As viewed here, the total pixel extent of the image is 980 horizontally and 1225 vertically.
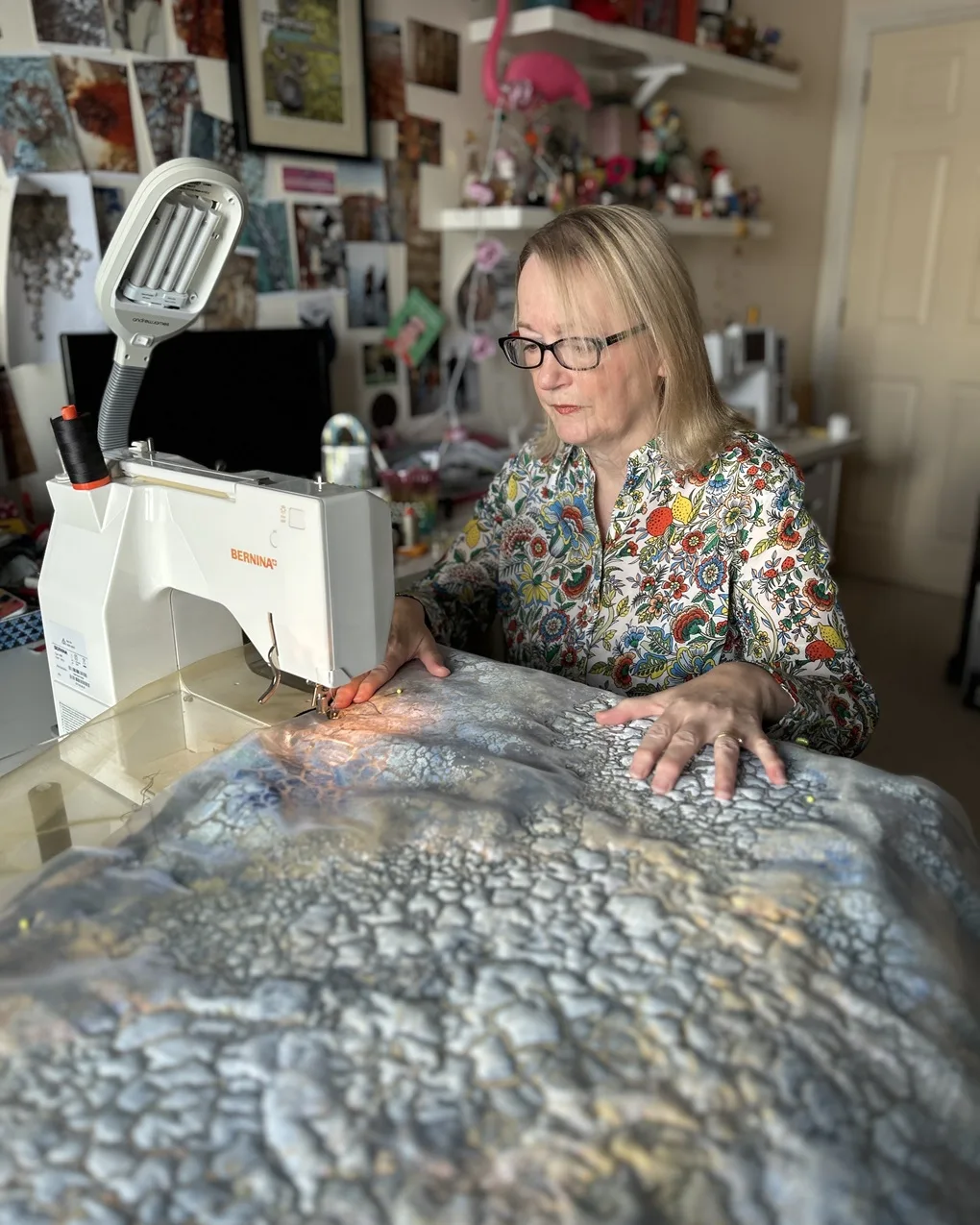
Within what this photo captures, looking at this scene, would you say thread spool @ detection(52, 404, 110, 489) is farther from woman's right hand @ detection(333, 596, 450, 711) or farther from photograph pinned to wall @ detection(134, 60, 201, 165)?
photograph pinned to wall @ detection(134, 60, 201, 165)

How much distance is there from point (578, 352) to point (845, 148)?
11.4 feet

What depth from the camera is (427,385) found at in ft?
9.01

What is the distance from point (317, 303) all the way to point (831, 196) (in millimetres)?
2727

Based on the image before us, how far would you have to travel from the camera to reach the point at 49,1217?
444mm

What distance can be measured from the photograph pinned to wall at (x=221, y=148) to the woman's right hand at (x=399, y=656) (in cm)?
135

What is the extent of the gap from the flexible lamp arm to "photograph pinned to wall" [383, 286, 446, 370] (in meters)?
1.65

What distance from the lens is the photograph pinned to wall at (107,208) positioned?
1970mm

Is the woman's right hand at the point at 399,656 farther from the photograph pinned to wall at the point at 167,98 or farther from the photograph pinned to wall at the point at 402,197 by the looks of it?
the photograph pinned to wall at the point at 402,197

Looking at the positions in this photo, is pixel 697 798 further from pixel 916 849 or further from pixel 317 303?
pixel 317 303

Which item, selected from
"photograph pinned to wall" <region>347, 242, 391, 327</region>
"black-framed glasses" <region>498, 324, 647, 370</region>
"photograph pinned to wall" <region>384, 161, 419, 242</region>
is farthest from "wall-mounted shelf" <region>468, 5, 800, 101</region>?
"black-framed glasses" <region>498, 324, 647, 370</region>

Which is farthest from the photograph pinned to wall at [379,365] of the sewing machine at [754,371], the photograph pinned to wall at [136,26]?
the sewing machine at [754,371]

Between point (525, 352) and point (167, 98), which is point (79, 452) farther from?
point (167, 98)

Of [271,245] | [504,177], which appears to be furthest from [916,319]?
[271,245]

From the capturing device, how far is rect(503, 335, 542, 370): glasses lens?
127 cm
